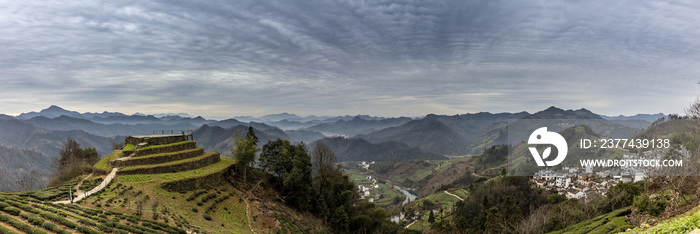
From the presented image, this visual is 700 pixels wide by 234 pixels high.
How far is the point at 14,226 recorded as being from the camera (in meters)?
13.8

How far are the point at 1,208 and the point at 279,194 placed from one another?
2716 cm

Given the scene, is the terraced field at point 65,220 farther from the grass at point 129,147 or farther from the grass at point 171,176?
the grass at point 129,147

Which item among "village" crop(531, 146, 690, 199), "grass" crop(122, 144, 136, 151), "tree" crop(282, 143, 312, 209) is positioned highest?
"grass" crop(122, 144, 136, 151)

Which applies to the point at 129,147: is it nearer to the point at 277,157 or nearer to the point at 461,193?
the point at 277,157

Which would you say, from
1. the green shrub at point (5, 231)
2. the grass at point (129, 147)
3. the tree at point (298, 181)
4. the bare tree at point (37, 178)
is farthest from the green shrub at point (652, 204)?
the bare tree at point (37, 178)

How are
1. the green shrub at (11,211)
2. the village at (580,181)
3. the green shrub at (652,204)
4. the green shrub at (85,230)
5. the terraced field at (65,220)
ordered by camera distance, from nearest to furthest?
the terraced field at (65,220), the green shrub at (11,211), the green shrub at (85,230), the green shrub at (652,204), the village at (580,181)

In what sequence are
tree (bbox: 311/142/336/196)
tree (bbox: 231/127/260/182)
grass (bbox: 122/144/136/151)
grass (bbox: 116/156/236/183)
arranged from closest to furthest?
grass (bbox: 116/156/236/183) → grass (bbox: 122/144/136/151) → tree (bbox: 231/127/260/182) → tree (bbox: 311/142/336/196)

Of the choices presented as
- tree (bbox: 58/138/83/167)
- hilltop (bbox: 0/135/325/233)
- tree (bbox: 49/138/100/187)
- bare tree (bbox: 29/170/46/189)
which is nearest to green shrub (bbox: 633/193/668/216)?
hilltop (bbox: 0/135/325/233)

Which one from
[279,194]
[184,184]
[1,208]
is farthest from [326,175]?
[1,208]

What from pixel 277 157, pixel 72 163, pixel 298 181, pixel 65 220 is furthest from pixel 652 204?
pixel 72 163

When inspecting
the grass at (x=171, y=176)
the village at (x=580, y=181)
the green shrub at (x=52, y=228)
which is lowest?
the village at (x=580, y=181)

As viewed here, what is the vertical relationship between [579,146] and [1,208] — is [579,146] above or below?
above

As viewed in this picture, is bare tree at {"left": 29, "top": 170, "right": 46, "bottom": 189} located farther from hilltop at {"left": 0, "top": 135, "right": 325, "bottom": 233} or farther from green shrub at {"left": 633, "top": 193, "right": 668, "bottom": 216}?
green shrub at {"left": 633, "top": 193, "right": 668, "bottom": 216}

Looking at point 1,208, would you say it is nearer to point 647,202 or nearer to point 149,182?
point 149,182
